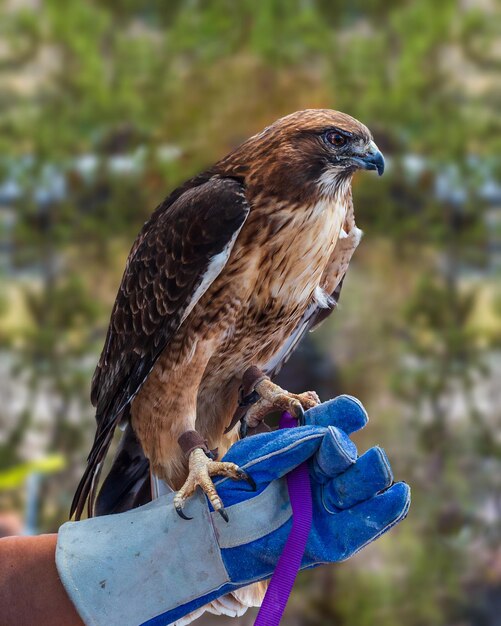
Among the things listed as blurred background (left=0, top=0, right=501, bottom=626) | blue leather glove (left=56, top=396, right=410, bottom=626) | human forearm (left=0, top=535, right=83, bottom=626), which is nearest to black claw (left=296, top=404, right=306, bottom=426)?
blue leather glove (left=56, top=396, right=410, bottom=626)

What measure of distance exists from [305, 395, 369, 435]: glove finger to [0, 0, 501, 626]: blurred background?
10.3 feet

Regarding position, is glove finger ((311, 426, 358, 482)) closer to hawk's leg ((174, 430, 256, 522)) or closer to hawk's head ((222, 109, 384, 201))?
hawk's leg ((174, 430, 256, 522))

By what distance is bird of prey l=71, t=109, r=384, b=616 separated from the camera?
76.4 inches

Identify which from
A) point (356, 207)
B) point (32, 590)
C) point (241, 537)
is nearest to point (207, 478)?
point (241, 537)

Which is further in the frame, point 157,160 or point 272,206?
point 157,160

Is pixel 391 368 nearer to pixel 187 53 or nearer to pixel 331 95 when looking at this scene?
pixel 331 95

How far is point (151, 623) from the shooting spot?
5.57 ft

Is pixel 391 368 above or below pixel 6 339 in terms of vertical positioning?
below

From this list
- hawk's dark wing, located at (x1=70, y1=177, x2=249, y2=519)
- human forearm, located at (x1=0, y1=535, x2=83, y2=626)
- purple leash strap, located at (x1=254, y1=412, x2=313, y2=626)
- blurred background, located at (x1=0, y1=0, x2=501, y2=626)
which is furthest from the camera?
blurred background, located at (x1=0, y1=0, x2=501, y2=626)

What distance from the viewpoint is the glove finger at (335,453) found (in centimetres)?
161

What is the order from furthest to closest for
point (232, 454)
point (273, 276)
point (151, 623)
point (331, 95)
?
point (331, 95) → point (273, 276) → point (232, 454) → point (151, 623)

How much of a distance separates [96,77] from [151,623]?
3.85m

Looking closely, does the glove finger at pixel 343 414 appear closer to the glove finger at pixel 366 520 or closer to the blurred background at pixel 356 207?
the glove finger at pixel 366 520

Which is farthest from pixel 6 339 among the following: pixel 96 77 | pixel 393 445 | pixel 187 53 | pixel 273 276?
pixel 273 276
